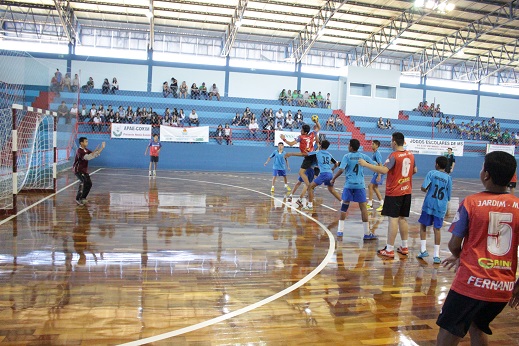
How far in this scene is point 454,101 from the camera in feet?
111

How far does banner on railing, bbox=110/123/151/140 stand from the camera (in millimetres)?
20578

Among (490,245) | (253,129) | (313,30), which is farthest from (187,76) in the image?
(490,245)

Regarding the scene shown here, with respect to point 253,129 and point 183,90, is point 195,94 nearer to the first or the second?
point 183,90

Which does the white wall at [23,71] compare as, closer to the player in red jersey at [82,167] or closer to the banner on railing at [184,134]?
the player in red jersey at [82,167]

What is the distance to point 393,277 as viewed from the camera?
5164 mm

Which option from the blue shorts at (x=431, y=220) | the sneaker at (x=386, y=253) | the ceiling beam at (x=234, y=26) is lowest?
the sneaker at (x=386, y=253)

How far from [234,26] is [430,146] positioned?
13645 mm

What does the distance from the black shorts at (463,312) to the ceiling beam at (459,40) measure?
84.8ft

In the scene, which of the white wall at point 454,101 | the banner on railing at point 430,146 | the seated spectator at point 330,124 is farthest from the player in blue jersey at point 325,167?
the white wall at point 454,101

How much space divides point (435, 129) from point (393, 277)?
85.3 feet

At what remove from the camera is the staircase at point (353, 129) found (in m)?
25.0

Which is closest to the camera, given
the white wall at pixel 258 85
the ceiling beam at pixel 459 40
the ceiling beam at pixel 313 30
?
the ceiling beam at pixel 313 30

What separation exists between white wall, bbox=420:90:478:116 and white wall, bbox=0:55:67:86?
28213mm

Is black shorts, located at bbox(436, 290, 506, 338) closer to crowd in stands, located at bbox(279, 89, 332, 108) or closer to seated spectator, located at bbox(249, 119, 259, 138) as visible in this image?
seated spectator, located at bbox(249, 119, 259, 138)
